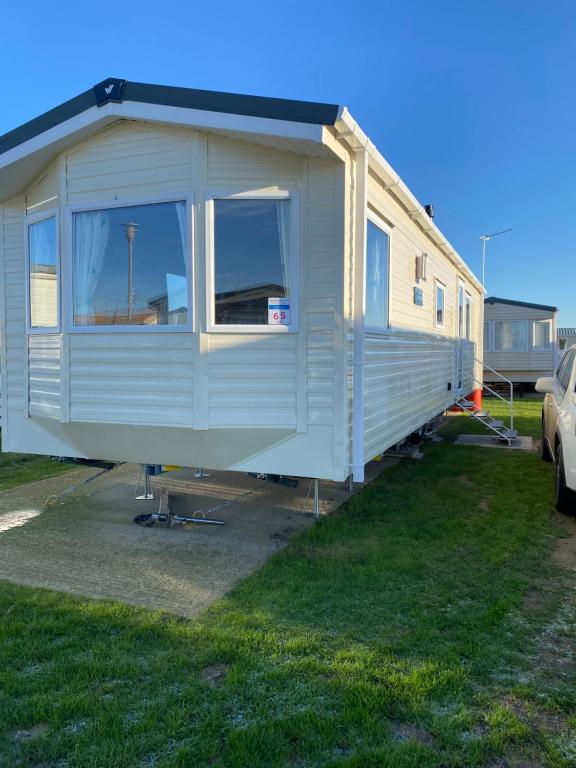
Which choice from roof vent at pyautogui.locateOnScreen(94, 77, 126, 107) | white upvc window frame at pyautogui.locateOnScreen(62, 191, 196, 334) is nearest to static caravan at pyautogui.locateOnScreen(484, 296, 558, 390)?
white upvc window frame at pyautogui.locateOnScreen(62, 191, 196, 334)

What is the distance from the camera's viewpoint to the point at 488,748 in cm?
240

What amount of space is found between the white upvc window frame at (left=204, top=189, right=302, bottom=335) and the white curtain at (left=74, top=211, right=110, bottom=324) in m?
0.99

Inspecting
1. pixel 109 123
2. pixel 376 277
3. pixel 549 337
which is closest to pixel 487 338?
pixel 549 337

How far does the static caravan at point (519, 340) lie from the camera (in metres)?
22.1

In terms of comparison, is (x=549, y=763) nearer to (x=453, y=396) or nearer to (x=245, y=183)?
(x=245, y=183)

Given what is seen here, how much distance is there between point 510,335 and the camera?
22484mm

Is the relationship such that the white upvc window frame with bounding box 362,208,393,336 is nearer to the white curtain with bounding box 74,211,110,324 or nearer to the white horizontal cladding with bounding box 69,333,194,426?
the white horizontal cladding with bounding box 69,333,194,426

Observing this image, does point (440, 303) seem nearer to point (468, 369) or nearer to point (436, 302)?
point (436, 302)

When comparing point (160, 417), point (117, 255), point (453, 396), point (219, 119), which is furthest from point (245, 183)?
point (453, 396)

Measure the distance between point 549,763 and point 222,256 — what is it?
3.66m

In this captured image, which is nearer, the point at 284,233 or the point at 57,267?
the point at 284,233

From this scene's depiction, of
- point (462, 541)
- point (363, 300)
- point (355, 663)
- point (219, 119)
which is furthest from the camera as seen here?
point (462, 541)

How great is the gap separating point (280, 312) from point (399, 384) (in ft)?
7.47

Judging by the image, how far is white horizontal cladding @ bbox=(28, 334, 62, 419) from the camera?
5.27 metres
